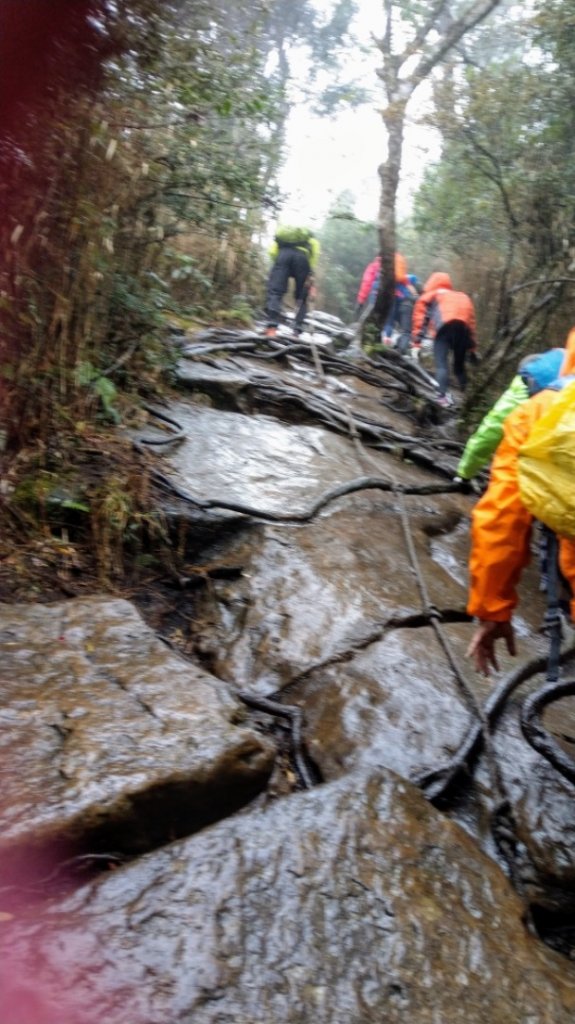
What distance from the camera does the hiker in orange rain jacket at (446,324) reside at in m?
8.89

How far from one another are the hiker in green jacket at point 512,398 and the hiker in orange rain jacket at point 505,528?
0.26m

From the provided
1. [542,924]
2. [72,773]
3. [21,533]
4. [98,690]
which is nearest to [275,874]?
[72,773]

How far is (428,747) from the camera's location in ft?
10.3

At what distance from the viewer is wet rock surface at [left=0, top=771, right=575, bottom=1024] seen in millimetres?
1859

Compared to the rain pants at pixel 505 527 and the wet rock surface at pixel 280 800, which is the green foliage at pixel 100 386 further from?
the rain pants at pixel 505 527

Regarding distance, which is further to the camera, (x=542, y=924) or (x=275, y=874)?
(x=542, y=924)

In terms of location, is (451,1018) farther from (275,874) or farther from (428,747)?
(428,747)

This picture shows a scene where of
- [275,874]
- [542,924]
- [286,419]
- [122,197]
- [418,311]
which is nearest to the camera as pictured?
[275,874]

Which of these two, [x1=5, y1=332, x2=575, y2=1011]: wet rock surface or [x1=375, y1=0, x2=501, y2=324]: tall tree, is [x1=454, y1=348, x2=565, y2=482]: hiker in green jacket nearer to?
[x1=5, y1=332, x2=575, y2=1011]: wet rock surface

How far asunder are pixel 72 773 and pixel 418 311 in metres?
8.59

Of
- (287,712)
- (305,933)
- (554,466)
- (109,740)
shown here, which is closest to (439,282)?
(287,712)

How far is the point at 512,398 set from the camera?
173 inches

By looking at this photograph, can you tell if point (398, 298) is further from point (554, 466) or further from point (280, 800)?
point (280, 800)

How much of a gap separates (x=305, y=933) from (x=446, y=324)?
7848 mm
